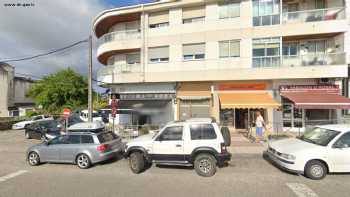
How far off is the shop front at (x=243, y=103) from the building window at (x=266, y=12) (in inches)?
189

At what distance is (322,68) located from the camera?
44.4 feet

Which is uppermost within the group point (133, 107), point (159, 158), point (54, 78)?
point (54, 78)

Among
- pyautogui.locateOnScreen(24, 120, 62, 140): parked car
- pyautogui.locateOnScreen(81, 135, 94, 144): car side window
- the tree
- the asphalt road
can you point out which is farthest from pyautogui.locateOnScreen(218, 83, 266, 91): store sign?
the tree

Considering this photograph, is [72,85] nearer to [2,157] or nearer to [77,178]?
[2,157]

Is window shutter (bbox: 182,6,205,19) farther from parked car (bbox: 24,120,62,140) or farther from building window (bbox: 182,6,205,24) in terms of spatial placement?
parked car (bbox: 24,120,62,140)

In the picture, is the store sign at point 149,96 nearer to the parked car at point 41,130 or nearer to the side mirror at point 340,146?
the parked car at point 41,130

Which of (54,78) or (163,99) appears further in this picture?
(54,78)

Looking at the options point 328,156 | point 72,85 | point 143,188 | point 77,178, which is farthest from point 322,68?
point 72,85

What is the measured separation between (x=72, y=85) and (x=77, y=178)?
79.3ft

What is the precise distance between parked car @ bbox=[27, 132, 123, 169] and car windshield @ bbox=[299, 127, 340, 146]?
779 cm

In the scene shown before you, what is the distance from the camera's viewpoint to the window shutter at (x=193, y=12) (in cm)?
1578

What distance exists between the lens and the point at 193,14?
52.4ft

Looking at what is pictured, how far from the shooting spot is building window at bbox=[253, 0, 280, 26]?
14336 mm

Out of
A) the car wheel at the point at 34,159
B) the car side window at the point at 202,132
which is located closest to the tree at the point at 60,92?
the car wheel at the point at 34,159
